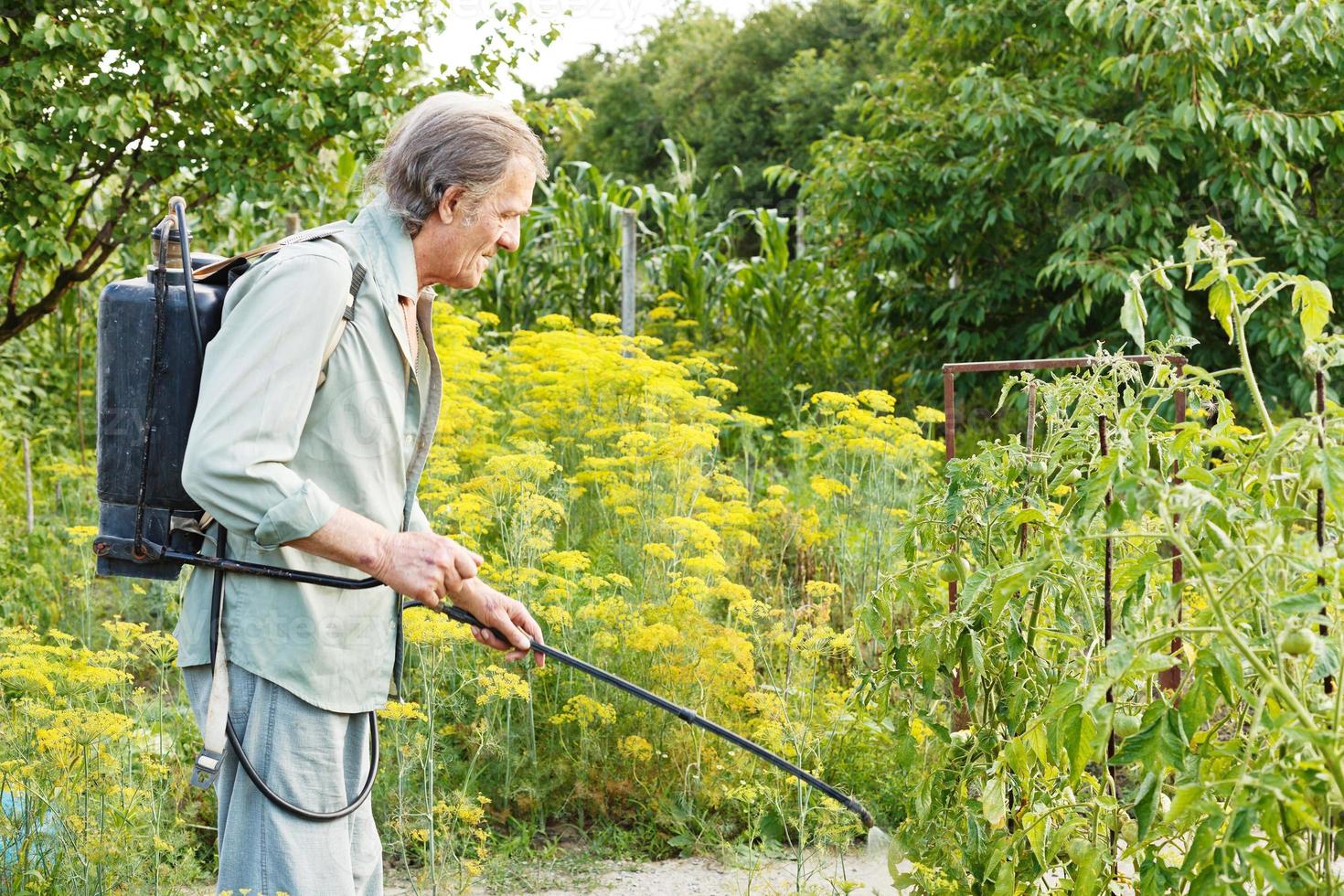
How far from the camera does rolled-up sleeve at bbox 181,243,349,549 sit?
1.76 meters

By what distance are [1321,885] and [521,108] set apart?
200 inches

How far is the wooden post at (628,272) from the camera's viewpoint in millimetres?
7383

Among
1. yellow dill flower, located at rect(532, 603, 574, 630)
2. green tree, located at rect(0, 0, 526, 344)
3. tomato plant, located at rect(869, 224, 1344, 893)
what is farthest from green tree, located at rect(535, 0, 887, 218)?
tomato plant, located at rect(869, 224, 1344, 893)

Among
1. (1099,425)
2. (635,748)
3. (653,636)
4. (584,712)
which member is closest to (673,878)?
(635,748)

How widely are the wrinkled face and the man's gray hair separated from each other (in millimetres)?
13

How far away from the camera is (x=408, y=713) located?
2.86 m

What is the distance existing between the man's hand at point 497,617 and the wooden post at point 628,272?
5.12 meters

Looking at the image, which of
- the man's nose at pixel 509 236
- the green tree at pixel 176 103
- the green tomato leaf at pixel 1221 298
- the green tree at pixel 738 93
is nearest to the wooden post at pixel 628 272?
the green tree at pixel 176 103

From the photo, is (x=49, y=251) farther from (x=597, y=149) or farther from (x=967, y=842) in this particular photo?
(x=597, y=149)

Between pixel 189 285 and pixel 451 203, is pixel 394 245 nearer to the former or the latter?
pixel 451 203

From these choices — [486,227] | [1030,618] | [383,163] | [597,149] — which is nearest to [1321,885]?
[1030,618]

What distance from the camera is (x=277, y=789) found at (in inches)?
Answer: 76.5

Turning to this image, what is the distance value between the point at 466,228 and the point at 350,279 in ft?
0.80

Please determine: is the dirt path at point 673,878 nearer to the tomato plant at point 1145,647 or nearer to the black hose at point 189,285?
the tomato plant at point 1145,647
